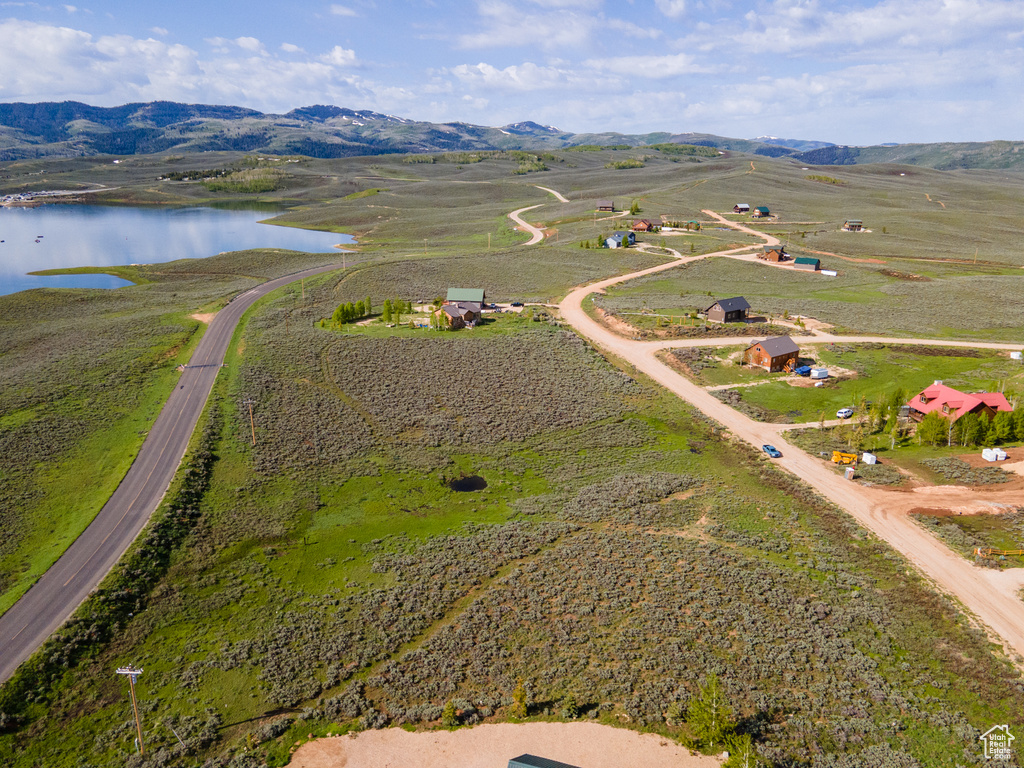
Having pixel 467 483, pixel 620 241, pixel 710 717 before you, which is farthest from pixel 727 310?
pixel 710 717

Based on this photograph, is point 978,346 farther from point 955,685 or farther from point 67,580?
point 67,580

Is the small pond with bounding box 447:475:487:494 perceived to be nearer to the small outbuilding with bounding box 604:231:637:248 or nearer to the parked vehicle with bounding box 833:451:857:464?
the parked vehicle with bounding box 833:451:857:464

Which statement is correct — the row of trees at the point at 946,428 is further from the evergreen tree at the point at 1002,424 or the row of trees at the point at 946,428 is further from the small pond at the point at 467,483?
the small pond at the point at 467,483

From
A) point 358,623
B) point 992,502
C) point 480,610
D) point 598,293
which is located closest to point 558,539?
point 480,610

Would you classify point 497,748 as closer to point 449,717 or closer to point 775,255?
point 449,717

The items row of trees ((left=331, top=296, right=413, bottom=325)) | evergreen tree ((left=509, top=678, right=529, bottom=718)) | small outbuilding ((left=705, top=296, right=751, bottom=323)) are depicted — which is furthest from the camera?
row of trees ((left=331, top=296, right=413, bottom=325))
